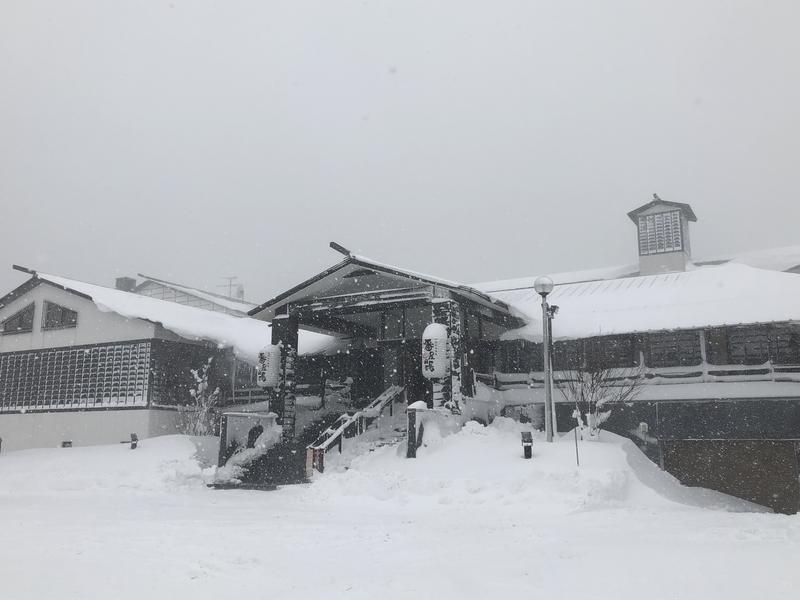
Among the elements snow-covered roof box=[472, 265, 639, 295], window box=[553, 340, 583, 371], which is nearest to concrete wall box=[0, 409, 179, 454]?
window box=[553, 340, 583, 371]

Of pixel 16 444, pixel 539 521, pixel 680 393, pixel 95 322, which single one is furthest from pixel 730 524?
pixel 16 444

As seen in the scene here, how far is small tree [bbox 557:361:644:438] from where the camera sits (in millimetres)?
18547

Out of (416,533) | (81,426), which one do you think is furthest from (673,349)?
(81,426)

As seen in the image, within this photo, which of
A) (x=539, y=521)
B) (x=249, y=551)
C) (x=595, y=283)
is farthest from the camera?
(x=595, y=283)

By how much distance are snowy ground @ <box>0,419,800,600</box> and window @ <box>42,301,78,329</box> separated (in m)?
7.88

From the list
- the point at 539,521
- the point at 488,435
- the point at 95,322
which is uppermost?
the point at 95,322

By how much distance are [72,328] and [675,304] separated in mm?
Result: 20091

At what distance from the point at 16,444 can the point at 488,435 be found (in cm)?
1751

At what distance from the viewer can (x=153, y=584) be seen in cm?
686

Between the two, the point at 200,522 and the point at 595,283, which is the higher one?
the point at 595,283

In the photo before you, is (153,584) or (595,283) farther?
(595,283)

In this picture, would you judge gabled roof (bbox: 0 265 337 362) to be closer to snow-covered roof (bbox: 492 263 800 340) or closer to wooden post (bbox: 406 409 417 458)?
snow-covered roof (bbox: 492 263 800 340)

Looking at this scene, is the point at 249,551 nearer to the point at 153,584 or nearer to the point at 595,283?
the point at 153,584

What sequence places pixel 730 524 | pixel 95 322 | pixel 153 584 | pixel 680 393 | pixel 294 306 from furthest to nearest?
1. pixel 95 322
2. pixel 294 306
3. pixel 680 393
4. pixel 730 524
5. pixel 153 584
